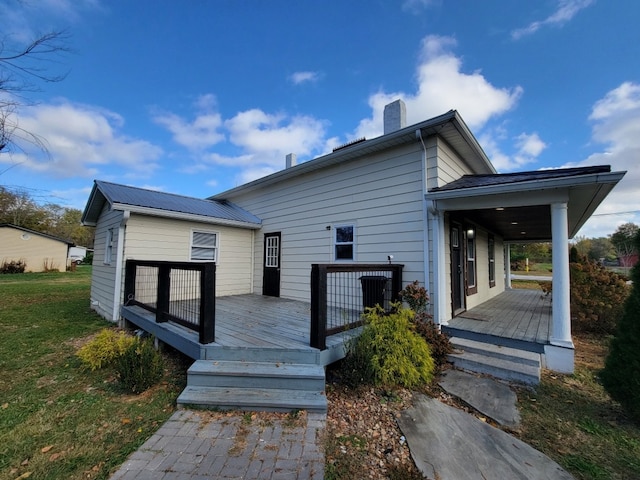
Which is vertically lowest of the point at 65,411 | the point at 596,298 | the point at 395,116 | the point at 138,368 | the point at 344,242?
the point at 65,411

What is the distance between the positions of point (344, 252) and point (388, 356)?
3341 mm

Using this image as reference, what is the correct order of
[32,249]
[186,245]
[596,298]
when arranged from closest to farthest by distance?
[596,298] → [186,245] → [32,249]

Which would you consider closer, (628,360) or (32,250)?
(628,360)

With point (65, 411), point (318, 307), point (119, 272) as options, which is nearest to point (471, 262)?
point (318, 307)

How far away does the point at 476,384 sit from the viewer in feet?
12.3

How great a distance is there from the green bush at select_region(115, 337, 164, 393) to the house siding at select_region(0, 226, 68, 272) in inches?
1076

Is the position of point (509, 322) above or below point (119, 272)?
below

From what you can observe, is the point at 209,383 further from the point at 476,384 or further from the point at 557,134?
the point at 557,134

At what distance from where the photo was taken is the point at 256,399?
116 inches

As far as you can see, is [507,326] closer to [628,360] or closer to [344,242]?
[628,360]

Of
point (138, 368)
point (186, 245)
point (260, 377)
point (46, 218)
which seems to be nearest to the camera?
point (260, 377)

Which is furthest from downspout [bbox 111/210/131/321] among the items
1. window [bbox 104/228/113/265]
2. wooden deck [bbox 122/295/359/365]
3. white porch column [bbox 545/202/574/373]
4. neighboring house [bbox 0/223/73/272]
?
neighboring house [bbox 0/223/73/272]

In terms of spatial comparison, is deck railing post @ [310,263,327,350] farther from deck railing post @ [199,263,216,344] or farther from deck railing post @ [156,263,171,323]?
deck railing post @ [156,263,171,323]

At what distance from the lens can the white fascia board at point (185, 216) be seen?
6.19 metres
